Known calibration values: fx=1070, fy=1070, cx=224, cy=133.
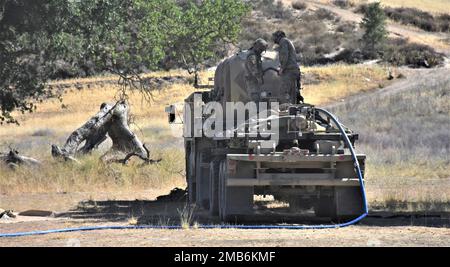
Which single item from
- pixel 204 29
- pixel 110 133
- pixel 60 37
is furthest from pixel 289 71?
pixel 204 29

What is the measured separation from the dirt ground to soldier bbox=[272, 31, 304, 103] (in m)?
2.52

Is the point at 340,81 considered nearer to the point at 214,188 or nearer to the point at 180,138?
the point at 180,138

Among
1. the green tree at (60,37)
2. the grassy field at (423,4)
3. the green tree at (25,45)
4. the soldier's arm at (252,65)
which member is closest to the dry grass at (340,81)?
the grassy field at (423,4)

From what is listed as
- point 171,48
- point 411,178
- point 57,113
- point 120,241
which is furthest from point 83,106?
point 120,241

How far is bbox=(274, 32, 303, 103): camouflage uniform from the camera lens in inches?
727

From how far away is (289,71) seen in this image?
18516 mm

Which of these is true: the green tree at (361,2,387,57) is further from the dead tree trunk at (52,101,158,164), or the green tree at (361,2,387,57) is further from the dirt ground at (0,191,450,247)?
the dirt ground at (0,191,450,247)

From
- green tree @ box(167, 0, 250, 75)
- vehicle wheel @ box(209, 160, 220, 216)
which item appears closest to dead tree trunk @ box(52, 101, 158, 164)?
green tree @ box(167, 0, 250, 75)

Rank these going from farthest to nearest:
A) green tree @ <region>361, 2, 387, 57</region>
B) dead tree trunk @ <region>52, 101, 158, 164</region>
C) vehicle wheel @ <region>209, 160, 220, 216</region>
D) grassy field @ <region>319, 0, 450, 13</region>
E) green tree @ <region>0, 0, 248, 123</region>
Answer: grassy field @ <region>319, 0, 450, 13</region> < green tree @ <region>361, 2, 387, 57</region> < dead tree trunk @ <region>52, 101, 158, 164</region> < green tree @ <region>0, 0, 248, 123</region> < vehicle wheel @ <region>209, 160, 220, 216</region>

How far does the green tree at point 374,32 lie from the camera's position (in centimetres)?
7425

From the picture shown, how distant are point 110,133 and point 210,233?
1500 centimetres

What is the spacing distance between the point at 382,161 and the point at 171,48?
7525 mm

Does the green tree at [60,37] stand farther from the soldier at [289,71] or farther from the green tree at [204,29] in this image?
the soldier at [289,71]

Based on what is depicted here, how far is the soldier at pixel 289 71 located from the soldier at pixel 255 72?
0.40 m
